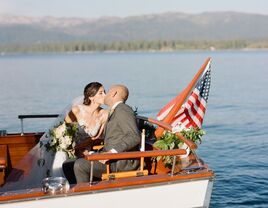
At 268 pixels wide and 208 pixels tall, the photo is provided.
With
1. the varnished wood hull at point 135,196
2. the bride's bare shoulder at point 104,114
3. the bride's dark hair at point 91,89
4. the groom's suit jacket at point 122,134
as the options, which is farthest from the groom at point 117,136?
the bride's bare shoulder at point 104,114

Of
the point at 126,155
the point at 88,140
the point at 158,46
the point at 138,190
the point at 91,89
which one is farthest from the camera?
the point at 158,46

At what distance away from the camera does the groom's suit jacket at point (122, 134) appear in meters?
6.50

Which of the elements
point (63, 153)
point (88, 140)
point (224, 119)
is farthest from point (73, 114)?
point (224, 119)

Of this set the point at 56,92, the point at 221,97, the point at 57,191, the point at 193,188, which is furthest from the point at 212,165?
the point at 56,92

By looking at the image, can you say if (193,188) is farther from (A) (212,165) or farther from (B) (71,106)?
(A) (212,165)

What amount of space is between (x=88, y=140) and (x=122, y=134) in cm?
142

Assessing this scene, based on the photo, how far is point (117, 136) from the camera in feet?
21.8

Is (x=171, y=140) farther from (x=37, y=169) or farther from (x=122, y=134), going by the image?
(x=37, y=169)

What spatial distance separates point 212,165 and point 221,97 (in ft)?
56.6

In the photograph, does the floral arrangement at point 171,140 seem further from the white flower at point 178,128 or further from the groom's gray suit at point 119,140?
the groom's gray suit at point 119,140

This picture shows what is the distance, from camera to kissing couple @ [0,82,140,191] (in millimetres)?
6582

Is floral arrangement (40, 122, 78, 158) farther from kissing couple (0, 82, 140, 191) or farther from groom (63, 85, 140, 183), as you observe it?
groom (63, 85, 140, 183)

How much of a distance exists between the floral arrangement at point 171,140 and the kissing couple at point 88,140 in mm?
325

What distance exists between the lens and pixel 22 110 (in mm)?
27125
